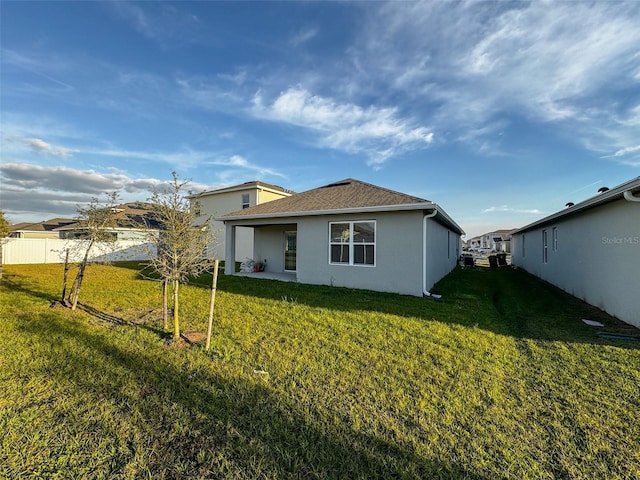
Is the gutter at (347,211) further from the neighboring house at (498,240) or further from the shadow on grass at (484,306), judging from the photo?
the neighboring house at (498,240)

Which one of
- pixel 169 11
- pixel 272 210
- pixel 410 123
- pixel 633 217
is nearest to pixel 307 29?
pixel 169 11

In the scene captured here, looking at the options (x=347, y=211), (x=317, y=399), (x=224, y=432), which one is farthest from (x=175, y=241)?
(x=347, y=211)

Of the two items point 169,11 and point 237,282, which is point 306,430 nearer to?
point 237,282

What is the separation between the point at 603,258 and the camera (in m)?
7.86

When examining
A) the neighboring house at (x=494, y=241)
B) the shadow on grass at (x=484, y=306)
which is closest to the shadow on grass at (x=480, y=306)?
the shadow on grass at (x=484, y=306)

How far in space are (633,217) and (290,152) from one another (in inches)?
514

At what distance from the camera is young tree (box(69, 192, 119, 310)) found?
7000 millimetres

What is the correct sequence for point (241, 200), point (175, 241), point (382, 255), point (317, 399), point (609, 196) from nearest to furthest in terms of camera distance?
Result: point (317, 399), point (175, 241), point (609, 196), point (382, 255), point (241, 200)

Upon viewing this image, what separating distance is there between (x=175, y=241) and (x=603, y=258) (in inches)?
410

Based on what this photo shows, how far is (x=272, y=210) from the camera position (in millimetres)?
12312

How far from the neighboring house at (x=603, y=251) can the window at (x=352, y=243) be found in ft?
19.5

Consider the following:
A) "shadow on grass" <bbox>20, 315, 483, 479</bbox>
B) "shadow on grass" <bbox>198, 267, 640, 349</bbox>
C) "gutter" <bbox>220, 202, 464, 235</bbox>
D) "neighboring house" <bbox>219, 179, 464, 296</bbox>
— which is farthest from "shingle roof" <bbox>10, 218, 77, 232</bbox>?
"shadow on grass" <bbox>20, 315, 483, 479</bbox>

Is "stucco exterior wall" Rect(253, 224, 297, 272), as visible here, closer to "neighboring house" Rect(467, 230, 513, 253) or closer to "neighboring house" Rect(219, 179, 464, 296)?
"neighboring house" Rect(219, 179, 464, 296)

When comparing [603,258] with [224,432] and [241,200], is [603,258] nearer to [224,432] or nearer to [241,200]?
[224,432]
